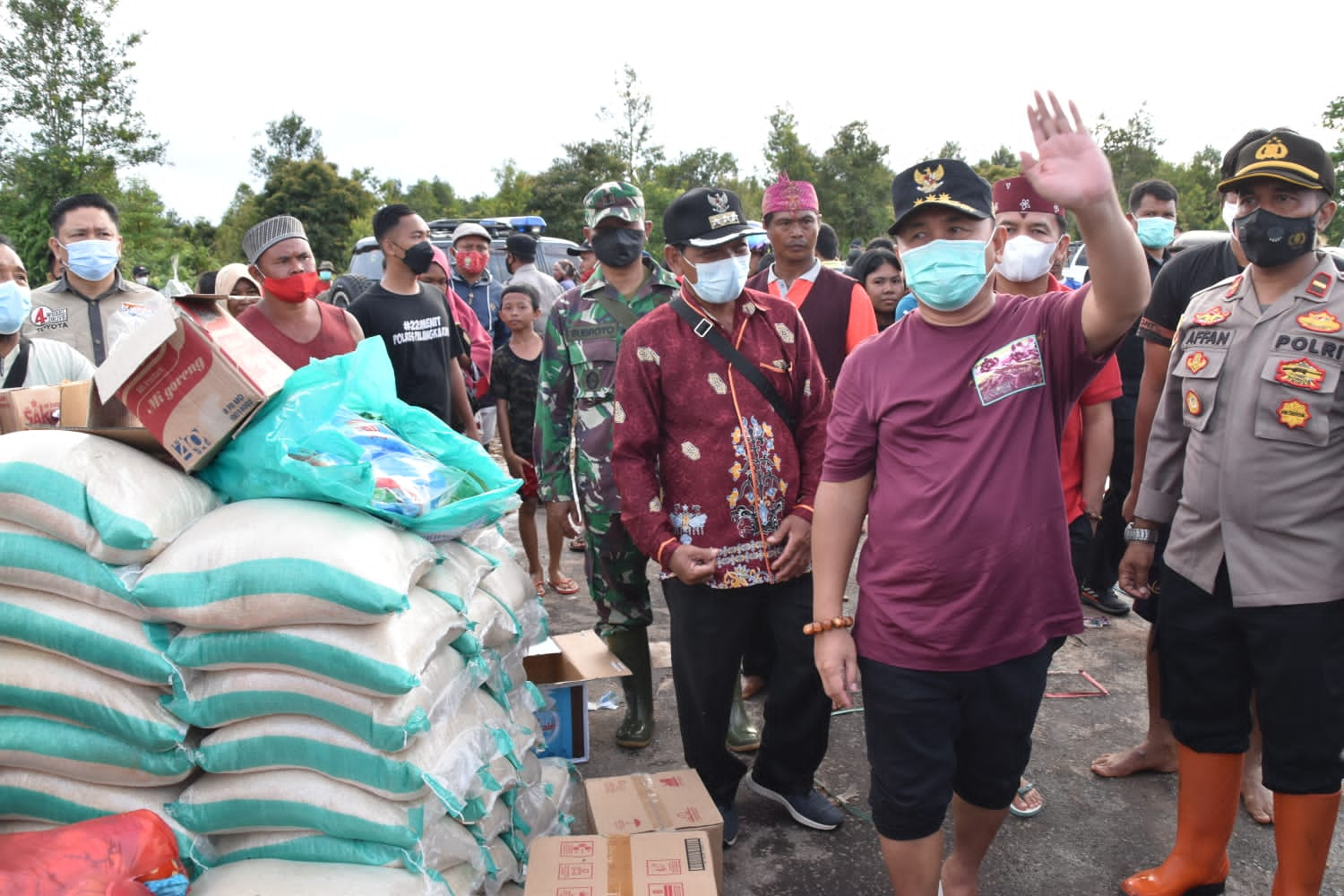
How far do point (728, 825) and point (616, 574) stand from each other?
41.6 inches

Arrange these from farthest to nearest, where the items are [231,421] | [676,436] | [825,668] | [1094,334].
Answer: [676,436], [825,668], [231,421], [1094,334]

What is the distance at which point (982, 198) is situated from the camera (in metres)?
2.17

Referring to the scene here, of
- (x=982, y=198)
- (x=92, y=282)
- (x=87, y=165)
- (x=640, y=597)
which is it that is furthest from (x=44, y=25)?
(x=982, y=198)

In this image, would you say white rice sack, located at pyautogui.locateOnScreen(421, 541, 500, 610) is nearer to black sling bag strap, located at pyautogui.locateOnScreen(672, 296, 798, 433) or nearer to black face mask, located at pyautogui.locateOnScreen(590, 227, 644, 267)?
black sling bag strap, located at pyautogui.locateOnScreen(672, 296, 798, 433)

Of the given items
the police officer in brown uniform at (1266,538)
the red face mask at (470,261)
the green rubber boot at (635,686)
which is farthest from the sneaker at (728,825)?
the red face mask at (470,261)

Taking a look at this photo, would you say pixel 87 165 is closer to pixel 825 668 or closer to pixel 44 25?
pixel 44 25

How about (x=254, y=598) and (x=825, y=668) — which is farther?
(x=825, y=668)

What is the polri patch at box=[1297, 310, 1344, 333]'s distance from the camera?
230cm

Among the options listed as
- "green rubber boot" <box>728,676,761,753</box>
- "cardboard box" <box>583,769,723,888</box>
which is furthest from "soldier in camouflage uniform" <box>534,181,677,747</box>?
"cardboard box" <box>583,769,723,888</box>

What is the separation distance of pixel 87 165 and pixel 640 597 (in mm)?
18492

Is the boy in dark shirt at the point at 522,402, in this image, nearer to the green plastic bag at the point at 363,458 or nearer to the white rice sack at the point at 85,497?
the green plastic bag at the point at 363,458

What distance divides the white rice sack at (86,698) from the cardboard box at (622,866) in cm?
91

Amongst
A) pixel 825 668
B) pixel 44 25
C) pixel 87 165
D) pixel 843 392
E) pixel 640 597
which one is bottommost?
pixel 640 597

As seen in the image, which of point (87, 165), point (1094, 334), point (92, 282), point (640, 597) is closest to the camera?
point (1094, 334)
